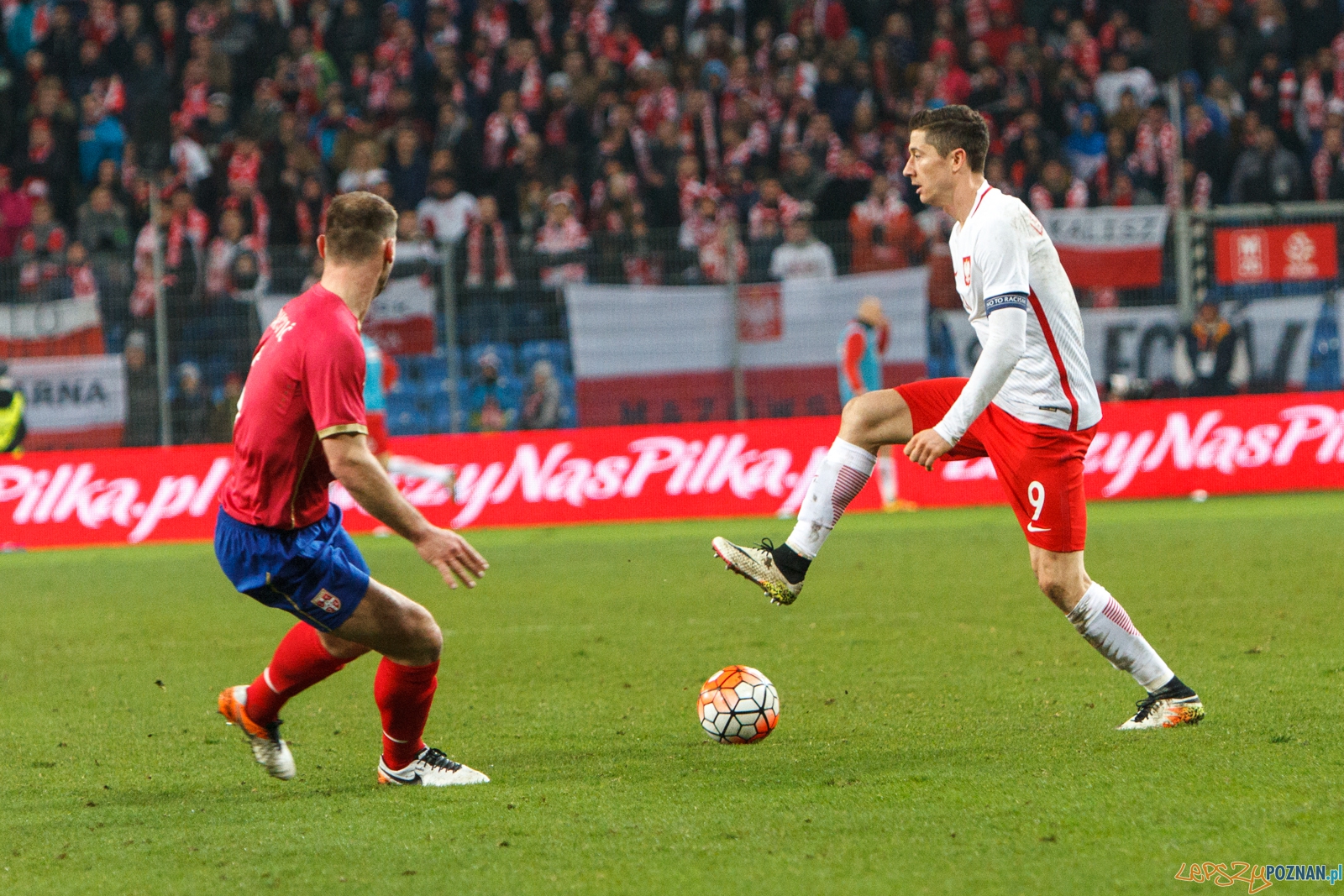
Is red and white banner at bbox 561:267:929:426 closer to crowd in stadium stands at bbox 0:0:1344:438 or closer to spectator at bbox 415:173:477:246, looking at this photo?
crowd in stadium stands at bbox 0:0:1344:438

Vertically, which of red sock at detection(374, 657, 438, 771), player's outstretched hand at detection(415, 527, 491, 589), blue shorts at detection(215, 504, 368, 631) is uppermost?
player's outstretched hand at detection(415, 527, 491, 589)

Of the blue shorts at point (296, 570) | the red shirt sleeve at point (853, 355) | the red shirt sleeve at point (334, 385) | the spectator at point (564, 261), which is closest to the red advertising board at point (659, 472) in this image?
the red shirt sleeve at point (853, 355)

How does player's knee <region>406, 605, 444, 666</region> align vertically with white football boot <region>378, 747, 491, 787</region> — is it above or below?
above

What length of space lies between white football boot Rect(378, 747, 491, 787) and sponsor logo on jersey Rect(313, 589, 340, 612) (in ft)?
2.13

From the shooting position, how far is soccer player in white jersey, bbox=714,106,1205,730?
5.34m

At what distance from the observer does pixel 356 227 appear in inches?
185

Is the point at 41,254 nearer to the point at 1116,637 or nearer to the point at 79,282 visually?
the point at 79,282

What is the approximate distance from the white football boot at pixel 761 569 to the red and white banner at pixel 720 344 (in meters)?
9.54

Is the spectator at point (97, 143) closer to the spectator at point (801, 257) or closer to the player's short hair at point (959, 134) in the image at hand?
the spectator at point (801, 257)

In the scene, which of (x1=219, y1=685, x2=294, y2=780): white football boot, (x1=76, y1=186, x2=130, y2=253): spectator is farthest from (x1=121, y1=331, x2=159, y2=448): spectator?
(x1=219, y1=685, x2=294, y2=780): white football boot

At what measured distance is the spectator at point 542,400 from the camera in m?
15.2

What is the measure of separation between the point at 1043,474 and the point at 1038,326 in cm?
53

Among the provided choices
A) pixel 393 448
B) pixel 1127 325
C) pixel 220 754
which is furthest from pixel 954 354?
pixel 220 754

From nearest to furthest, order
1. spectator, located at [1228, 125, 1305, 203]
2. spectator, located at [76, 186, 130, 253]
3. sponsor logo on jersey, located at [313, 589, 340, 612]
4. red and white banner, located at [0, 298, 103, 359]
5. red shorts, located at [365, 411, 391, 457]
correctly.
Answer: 1. sponsor logo on jersey, located at [313, 589, 340, 612]
2. red shorts, located at [365, 411, 391, 457]
3. red and white banner, located at [0, 298, 103, 359]
4. spectator, located at [76, 186, 130, 253]
5. spectator, located at [1228, 125, 1305, 203]
